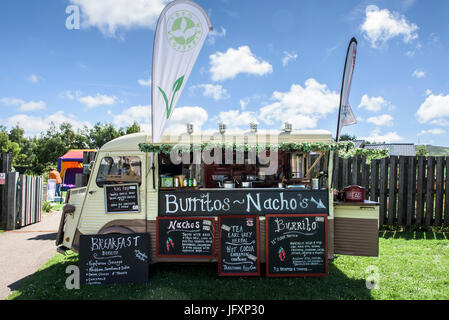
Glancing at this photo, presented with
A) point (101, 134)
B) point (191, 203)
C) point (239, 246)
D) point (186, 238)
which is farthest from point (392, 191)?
point (101, 134)

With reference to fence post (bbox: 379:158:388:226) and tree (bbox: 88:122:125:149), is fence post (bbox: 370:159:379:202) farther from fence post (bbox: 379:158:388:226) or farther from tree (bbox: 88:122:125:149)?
tree (bbox: 88:122:125:149)

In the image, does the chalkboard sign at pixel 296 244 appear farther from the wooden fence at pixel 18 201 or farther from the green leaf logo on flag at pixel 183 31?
the wooden fence at pixel 18 201

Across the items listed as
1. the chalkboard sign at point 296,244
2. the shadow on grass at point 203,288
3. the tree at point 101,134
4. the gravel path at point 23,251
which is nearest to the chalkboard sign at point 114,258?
the shadow on grass at point 203,288

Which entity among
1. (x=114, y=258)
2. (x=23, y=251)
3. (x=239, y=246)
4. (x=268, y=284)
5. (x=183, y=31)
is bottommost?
(x=23, y=251)

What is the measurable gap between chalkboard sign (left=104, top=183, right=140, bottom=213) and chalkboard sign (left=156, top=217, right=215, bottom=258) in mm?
556

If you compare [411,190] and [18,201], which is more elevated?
[411,190]

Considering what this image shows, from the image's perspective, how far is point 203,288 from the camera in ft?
14.6

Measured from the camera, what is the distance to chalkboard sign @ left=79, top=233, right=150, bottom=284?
4.65 metres

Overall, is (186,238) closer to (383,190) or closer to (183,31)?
(183,31)

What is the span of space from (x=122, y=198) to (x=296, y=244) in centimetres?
318

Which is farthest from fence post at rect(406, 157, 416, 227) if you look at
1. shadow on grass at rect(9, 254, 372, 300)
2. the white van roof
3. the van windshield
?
the van windshield

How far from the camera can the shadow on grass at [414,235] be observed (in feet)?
24.2

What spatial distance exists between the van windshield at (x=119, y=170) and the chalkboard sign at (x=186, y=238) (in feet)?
3.07
